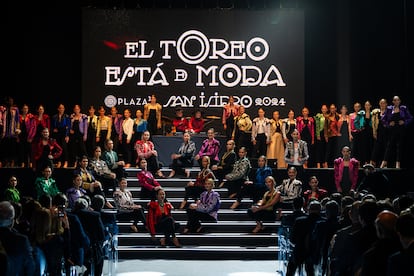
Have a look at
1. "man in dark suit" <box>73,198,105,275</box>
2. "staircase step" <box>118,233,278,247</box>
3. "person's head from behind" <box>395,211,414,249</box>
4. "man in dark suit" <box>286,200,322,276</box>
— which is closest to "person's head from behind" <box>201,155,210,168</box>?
"staircase step" <box>118,233,278,247</box>

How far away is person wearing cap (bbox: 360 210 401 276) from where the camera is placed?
4.38 meters

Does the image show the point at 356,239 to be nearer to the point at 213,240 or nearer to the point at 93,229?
the point at 93,229

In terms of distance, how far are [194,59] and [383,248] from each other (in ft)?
46.0

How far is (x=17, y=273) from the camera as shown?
499cm

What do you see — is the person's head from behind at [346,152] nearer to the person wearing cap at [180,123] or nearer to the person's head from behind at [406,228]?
the person wearing cap at [180,123]

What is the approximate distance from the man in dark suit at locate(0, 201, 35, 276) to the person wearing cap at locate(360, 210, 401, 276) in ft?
7.49

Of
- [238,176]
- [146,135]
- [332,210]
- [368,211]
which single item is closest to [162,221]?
[238,176]

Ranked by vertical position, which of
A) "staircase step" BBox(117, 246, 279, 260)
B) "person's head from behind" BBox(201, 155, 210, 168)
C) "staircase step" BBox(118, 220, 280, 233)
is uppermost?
"person's head from behind" BBox(201, 155, 210, 168)

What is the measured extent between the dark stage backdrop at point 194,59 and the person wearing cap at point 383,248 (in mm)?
13409

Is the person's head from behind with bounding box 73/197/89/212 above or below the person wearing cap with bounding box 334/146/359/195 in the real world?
below

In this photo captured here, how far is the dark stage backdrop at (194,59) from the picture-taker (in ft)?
58.4

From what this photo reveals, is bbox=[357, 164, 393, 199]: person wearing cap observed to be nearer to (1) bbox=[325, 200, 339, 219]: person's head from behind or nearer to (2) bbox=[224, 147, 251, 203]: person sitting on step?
(2) bbox=[224, 147, 251, 203]: person sitting on step

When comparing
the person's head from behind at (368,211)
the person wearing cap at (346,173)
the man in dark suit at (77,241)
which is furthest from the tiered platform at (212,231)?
the person's head from behind at (368,211)

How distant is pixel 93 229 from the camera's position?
8430 millimetres
